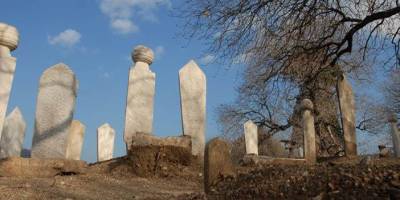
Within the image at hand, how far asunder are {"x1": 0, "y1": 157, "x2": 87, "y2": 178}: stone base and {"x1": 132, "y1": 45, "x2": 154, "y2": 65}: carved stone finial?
3.13m

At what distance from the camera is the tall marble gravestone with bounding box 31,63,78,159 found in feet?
27.3

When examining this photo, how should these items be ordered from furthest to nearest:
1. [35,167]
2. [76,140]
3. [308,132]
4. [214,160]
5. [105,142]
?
[105,142] → [76,140] → [308,132] → [35,167] → [214,160]

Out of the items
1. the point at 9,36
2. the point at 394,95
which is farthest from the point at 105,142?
the point at 394,95

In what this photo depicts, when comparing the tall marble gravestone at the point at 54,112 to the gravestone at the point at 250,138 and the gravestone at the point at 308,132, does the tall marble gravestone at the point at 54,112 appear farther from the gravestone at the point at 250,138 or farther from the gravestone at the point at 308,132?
the gravestone at the point at 250,138

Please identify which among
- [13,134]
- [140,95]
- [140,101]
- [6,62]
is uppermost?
[6,62]

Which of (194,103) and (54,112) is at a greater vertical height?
(194,103)

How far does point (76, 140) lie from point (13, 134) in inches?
90.3

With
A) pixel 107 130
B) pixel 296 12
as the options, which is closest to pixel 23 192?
pixel 296 12

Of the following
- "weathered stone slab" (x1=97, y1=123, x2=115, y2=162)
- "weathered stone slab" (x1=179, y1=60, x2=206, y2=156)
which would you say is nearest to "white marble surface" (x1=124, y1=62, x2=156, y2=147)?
"weathered stone slab" (x1=179, y1=60, x2=206, y2=156)

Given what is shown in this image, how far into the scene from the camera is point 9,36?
7.68 m

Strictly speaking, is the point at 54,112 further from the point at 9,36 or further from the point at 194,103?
the point at 194,103

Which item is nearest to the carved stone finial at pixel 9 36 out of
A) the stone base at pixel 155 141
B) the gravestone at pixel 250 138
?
the stone base at pixel 155 141

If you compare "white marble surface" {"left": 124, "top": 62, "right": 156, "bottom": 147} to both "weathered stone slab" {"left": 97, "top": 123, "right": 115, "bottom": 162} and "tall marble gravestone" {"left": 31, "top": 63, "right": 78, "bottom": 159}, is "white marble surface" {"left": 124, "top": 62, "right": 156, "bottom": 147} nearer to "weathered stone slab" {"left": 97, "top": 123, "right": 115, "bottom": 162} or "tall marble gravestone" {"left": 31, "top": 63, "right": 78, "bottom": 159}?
"tall marble gravestone" {"left": 31, "top": 63, "right": 78, "bottom": 159}

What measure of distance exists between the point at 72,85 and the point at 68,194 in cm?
408
